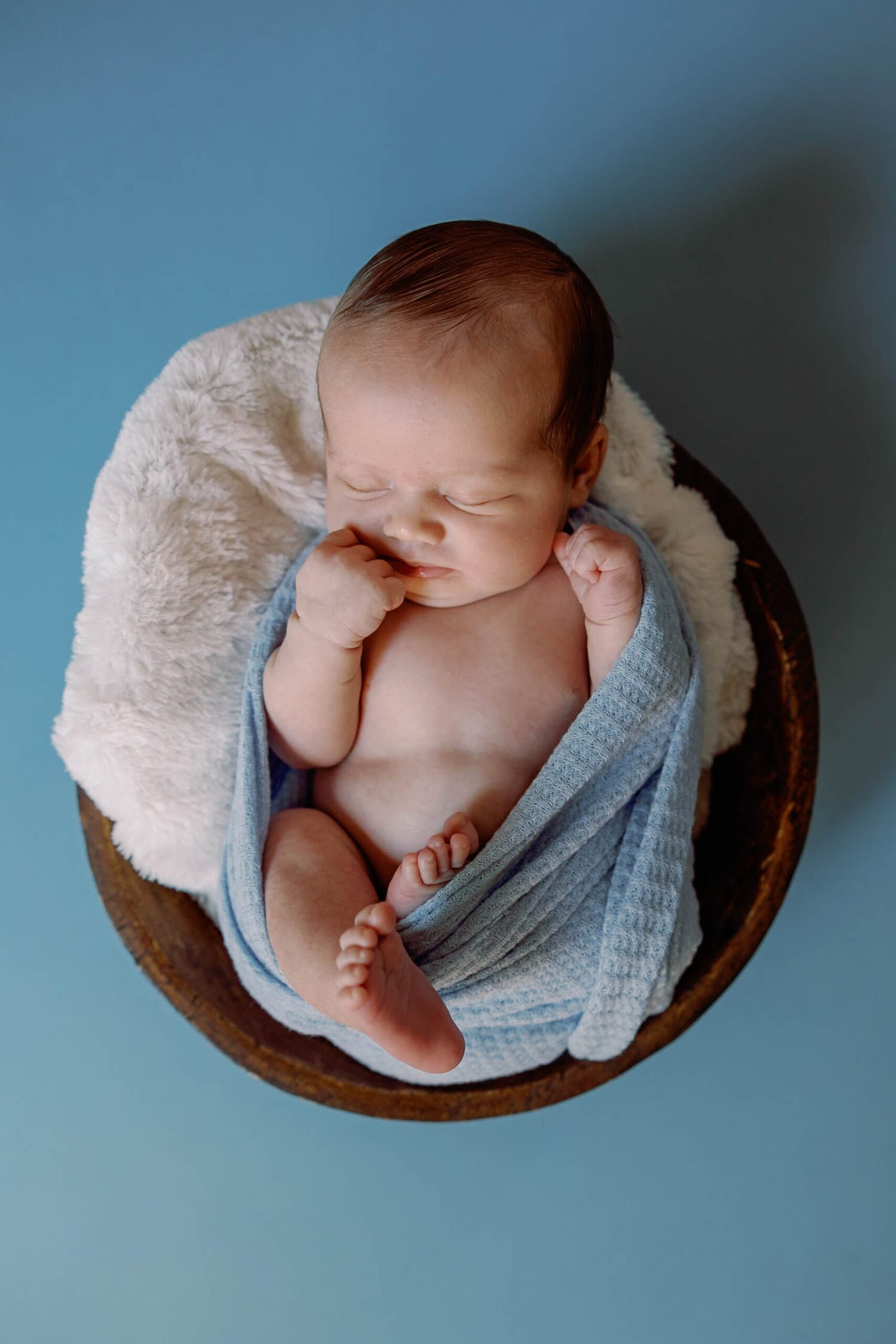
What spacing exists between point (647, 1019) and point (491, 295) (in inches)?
29.2

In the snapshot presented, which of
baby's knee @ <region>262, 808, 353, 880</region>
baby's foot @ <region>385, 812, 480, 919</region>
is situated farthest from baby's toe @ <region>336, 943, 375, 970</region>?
baby's knee @ <region>262, 808, 353, 880</region>

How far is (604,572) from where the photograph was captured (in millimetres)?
994

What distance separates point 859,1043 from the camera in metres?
1.36

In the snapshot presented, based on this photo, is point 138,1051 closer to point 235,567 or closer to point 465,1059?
point 465,1059

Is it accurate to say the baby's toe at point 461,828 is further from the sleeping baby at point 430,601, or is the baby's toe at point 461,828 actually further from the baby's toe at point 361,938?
the baby's toe at point 361,938

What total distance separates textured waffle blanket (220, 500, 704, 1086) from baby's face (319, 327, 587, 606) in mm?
156

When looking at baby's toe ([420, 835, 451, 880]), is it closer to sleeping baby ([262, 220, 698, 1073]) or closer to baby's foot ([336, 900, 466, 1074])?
sleeping baby ([262, 220, 698, 1073])

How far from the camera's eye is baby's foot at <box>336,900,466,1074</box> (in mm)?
761

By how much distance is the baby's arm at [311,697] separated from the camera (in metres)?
1.00

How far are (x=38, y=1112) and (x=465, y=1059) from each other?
25.8 inches

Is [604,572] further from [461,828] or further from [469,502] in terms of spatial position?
[461,828]

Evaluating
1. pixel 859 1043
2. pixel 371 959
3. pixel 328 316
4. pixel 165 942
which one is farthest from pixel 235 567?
pixel 859 1043

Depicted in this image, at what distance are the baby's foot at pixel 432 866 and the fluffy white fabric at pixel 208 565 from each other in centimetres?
26

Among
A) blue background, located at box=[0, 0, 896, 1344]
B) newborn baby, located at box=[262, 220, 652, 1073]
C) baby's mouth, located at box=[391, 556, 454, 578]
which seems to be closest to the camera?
newborn baby, located at box=[262, 220, 652, 1073]
